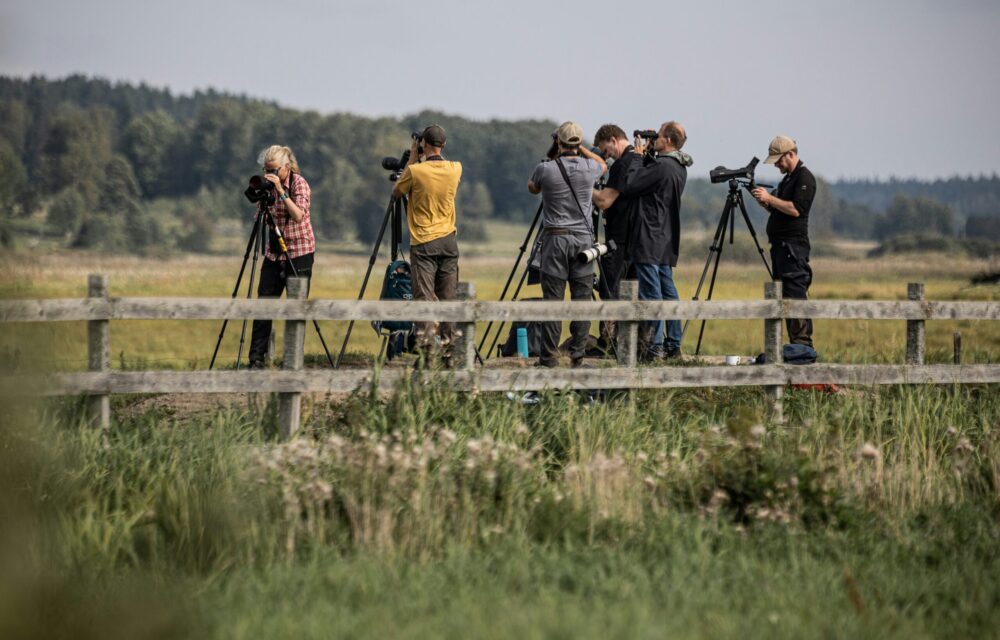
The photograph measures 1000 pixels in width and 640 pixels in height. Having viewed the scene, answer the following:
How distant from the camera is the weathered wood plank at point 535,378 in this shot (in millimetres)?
7273

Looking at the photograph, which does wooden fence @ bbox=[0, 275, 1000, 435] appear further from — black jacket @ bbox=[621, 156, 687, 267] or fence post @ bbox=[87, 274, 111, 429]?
black jacket @ bbox=[621, 156, 687, 267]

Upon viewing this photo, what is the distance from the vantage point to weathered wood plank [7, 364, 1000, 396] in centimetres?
727

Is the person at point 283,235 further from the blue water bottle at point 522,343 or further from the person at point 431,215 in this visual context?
the blue water bottle at point 522,343

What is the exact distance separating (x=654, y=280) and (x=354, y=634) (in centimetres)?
645

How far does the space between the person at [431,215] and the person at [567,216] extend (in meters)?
0.69

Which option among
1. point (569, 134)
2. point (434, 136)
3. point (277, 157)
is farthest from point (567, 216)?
point (277, 157)

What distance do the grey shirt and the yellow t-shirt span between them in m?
0.69

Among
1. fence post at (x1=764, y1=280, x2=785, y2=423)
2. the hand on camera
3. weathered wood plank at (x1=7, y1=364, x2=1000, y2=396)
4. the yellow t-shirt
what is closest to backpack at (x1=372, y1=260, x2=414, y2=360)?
the yellow t-shirt

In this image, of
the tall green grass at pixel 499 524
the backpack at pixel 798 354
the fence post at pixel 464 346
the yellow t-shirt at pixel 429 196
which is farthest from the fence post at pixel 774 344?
the yellow t-shirt at pixel 429 196

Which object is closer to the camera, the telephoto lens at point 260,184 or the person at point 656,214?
the telephoto lens at point 260,184

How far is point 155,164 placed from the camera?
504ft

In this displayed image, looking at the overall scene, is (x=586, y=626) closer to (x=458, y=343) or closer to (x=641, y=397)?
(x=458, y=343)

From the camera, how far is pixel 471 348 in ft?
25.5

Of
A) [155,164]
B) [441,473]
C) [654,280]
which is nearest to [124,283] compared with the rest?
[654,280]
